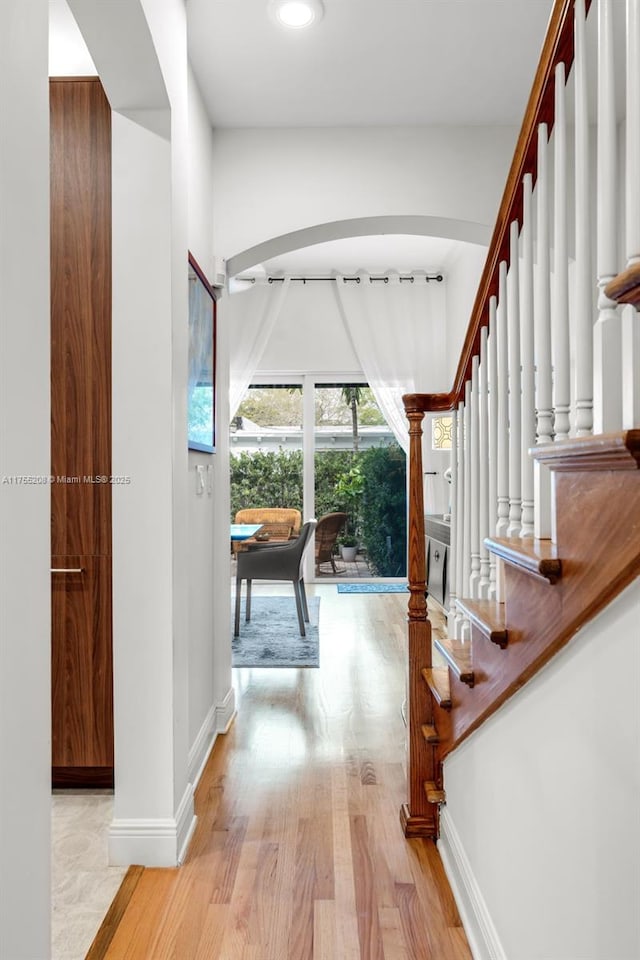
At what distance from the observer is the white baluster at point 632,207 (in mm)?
916

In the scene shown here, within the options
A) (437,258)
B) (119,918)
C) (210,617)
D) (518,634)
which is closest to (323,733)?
(210,617)

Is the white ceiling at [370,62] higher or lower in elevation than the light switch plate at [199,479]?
higher

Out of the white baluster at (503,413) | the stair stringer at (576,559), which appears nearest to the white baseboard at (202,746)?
the stair stringer at (576,559)

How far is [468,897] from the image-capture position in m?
1.72

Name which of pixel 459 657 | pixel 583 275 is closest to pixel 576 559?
pixel 583 275

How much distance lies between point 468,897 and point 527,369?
1328 millimetres

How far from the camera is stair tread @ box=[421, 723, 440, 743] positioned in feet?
6.85

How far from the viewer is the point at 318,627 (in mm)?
5066

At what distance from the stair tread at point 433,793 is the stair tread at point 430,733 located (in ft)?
0.51

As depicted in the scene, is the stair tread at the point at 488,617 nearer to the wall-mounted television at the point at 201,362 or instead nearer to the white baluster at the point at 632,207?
the white baluster at the point at 632,207

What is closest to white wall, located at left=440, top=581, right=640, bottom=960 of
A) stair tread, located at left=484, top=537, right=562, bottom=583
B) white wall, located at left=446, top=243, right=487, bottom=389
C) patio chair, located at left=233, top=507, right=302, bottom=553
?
Answer: stair tread, located at left=484, top=537, right=562, bottom=583

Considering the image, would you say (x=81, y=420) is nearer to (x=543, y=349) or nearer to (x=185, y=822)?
(x=185, y=822)

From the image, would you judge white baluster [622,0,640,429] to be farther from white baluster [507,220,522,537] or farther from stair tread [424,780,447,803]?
stair tread [424,780,447,803]

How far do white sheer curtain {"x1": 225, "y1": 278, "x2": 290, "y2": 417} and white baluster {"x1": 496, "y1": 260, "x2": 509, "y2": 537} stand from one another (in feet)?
16.1
